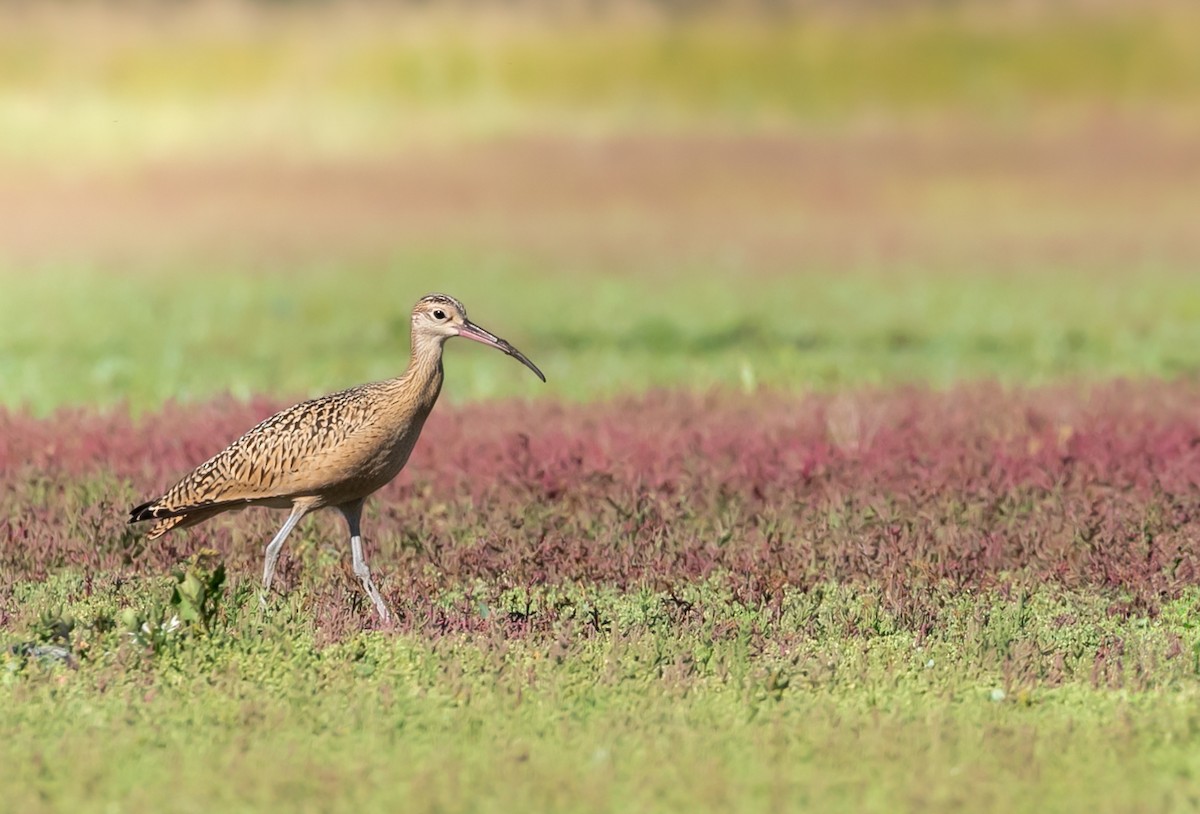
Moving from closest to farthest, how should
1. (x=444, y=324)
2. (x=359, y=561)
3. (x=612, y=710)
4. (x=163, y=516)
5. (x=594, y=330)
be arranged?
(x=612, y=710)
(x=359, y=561)
(x=444, y=324)
(x=163, y=516)
(x=594, y=330)

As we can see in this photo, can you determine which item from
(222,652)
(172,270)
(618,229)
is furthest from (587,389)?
(618,229)

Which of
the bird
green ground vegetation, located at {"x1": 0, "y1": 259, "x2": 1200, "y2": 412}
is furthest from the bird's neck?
green ground vegetation, located at {"x1": 0, "y1": 259, "x2": 1200, "y2": 412}

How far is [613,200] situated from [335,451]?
47.5 m

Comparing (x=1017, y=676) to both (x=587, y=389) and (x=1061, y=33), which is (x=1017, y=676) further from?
(x=1061, y=33)

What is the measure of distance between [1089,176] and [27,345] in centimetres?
4036

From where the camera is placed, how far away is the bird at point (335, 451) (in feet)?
34.4

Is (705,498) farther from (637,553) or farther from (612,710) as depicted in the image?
(612,710)

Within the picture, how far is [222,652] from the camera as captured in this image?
9117 mm

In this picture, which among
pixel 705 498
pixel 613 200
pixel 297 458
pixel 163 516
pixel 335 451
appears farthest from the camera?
pixel 613 200

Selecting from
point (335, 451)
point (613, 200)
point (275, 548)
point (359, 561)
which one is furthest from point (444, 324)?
point (613, 200)

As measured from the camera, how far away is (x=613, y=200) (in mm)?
57656

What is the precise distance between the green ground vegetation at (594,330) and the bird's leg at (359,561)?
5.71m

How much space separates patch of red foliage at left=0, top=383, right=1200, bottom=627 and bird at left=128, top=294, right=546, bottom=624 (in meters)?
0.40

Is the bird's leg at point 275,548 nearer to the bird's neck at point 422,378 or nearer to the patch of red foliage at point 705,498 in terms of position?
the patch of red foliage at point 705,498
